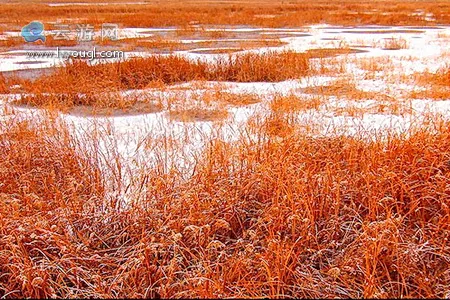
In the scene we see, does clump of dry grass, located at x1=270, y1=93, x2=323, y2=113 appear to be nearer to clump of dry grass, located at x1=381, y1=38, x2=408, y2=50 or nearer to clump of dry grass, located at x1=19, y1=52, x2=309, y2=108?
clump of dry grass, located at x1=19, y1=52, x2=309, y2=108

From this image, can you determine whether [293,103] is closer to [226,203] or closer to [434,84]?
[434,84]

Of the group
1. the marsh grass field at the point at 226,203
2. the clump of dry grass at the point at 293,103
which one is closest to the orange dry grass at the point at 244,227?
the marsh grass field at the point at 226,203

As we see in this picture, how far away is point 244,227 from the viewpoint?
3.88 metres

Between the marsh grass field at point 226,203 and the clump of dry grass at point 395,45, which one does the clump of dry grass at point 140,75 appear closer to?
the marsh grass field at point 226,203

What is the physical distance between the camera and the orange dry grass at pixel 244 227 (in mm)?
3057

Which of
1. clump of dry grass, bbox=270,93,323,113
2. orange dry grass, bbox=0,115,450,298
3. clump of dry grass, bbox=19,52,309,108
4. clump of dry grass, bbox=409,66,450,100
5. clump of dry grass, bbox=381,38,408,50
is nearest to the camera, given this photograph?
orange dry grass, bbox=0,115,450,298

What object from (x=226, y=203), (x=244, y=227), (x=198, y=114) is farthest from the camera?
(x=198, y=114)

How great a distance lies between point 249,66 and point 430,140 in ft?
21.6

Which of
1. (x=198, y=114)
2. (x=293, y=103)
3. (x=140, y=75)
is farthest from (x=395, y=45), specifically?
(x=198, y=114)

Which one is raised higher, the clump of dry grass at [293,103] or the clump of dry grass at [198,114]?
the clump of dry grass at [293,103]

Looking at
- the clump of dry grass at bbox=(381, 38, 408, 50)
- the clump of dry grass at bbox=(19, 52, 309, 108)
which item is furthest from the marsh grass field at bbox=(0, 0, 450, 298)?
the clump of dry grass at bbox=(381, 38, 408, 50)

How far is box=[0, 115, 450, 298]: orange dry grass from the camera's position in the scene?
306cm

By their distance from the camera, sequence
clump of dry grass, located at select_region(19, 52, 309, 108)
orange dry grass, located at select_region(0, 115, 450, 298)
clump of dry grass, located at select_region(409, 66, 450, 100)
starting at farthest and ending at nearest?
1. clump of dry grass, located at select_region(19, 52, 309, 108)
2. clump of dry grass, located at select_region(409, 66, 450, 100)
3. orange dry grass, located at select_region(0, 115, 450, 298)

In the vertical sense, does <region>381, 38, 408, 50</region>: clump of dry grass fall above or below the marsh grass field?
above
